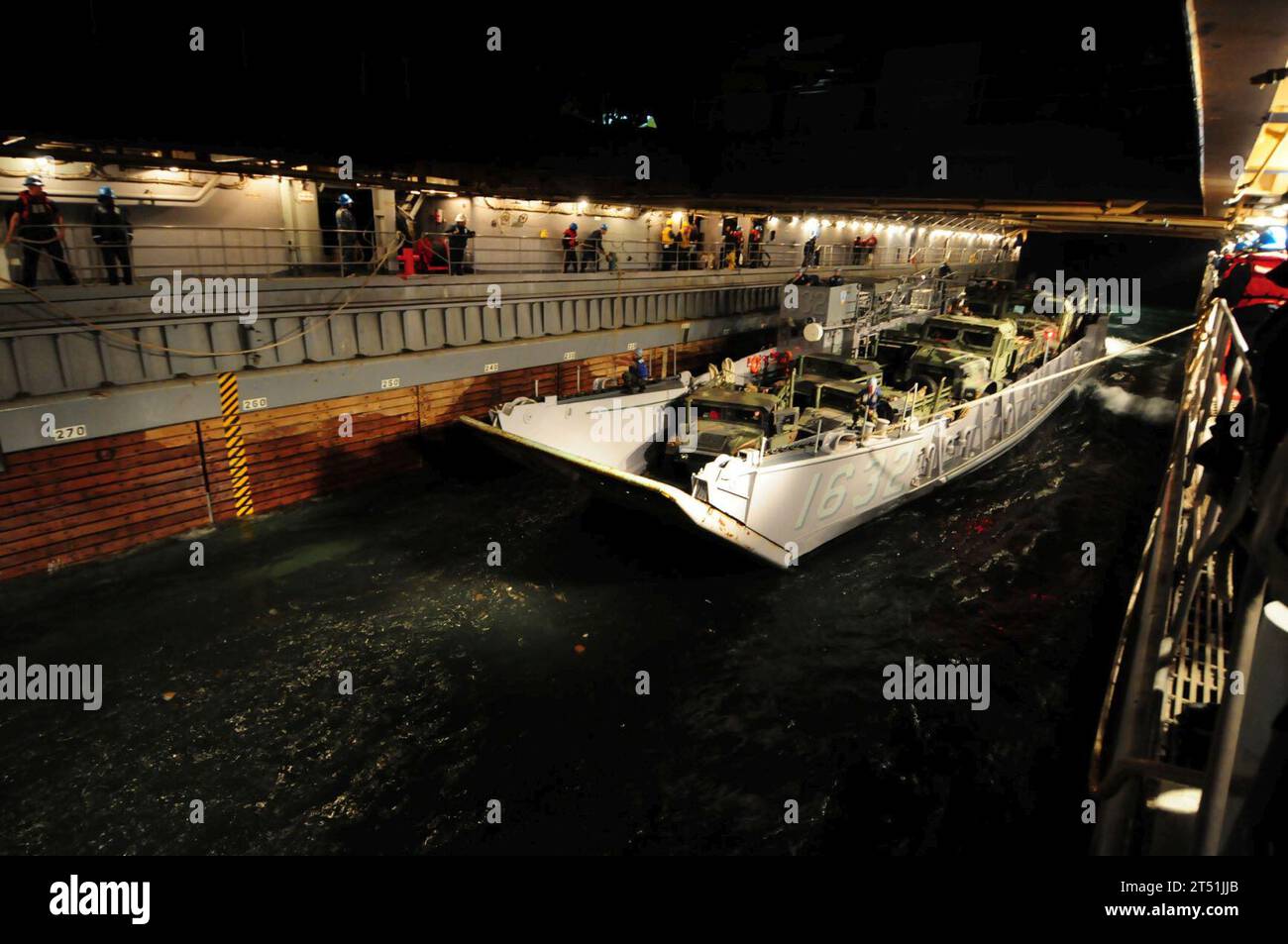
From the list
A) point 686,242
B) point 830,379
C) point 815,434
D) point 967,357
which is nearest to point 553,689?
point 815,434

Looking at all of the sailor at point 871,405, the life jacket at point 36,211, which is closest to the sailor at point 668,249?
the sailor at point 871,405

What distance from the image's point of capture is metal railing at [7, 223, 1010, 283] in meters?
12.3

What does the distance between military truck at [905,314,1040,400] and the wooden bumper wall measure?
36.7 ft

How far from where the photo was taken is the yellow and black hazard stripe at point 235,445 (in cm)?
1246

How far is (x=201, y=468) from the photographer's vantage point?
40.7ft

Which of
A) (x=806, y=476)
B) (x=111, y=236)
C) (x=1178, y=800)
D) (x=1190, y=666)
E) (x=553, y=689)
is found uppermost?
(x=111, y=236)

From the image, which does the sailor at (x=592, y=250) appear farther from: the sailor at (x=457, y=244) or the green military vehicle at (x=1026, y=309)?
the green military vehicle at (x=1026, y=309)

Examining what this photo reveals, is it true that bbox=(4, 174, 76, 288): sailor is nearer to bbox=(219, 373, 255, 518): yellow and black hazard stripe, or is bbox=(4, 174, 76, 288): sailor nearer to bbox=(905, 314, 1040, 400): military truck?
bbox=(219, 373, 255, 518): yellow and black hazard stripe

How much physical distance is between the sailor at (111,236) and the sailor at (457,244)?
6496 millimetres

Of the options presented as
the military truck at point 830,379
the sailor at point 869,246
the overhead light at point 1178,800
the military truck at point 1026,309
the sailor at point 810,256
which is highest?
the sailor at point 869,246

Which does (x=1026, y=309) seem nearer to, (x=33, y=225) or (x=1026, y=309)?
(x=1026, y=309)

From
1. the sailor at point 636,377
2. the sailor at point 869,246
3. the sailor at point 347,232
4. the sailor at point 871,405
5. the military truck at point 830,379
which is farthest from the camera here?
the sailor at point 869,246

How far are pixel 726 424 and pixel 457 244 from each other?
10228mm

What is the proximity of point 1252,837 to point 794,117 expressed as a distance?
62.0 feet
